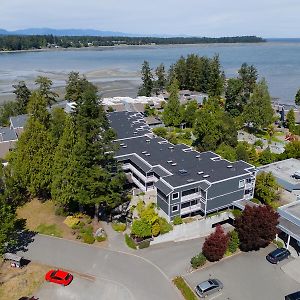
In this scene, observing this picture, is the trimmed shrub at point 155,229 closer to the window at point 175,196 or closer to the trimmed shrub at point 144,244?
the trimmed shrub at point 144,244

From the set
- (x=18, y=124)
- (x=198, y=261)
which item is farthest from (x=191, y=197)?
(x=18, y=124)

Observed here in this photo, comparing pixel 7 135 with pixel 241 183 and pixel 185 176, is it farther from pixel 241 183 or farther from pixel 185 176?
pixel 241 183

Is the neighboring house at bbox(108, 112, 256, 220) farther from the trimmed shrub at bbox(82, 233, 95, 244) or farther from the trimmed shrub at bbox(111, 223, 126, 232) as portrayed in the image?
the trimmed shrub at bbox(82, 233, 95, 244)

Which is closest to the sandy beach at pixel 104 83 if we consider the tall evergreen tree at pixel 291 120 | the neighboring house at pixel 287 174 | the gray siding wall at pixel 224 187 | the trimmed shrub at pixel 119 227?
the tall evergreen tree at pixel 291 120

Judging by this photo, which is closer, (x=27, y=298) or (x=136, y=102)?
(x=27, y=298)

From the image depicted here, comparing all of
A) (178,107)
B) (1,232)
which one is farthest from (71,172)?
(178,107)

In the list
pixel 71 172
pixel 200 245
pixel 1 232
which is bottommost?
pixel 200 245

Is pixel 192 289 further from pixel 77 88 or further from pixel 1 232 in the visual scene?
pixel 77 88
